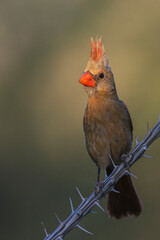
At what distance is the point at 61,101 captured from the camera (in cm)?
852

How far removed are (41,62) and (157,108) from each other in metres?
2.54

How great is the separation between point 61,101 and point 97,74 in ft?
13.6

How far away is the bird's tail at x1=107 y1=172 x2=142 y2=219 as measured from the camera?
4.53m

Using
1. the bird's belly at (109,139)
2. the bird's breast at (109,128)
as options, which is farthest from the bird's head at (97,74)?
the bird's belly at (109,139)

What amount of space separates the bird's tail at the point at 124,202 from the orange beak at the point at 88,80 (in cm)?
102

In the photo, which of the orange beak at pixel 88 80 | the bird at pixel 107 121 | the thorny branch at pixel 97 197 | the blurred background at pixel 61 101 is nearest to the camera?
the thorny branch at pixel 97 197

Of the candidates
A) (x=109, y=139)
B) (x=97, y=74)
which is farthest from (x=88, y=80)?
(x=109, y=139)

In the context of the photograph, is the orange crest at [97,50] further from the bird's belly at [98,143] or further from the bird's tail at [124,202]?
the bird's tail at [124,202]

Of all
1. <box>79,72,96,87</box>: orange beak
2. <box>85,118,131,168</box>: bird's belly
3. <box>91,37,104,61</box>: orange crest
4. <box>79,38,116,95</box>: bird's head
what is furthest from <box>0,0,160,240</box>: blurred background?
<box>91,37,104,61</box>: orange crest

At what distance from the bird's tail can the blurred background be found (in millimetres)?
2394

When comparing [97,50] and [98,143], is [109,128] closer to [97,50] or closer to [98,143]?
[98,143]

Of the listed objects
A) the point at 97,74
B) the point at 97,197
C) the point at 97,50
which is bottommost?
the point at 97,197

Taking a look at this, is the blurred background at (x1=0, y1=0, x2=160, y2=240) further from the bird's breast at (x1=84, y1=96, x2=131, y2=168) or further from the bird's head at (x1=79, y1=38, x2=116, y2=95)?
the bird's head at (x1=79, y1=38, x2=116, y2=95)

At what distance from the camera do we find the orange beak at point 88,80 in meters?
4.27
